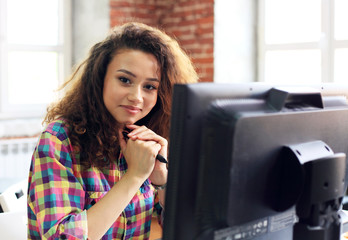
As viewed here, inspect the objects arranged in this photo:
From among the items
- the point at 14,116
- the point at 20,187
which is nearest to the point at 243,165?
the point at 20,187

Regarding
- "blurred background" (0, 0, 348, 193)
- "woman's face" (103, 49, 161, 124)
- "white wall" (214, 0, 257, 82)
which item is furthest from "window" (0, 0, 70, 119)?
"woman's face" (103, 49, 161, 124)

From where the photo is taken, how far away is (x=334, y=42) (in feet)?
12.0

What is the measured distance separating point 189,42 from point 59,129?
2976 mm

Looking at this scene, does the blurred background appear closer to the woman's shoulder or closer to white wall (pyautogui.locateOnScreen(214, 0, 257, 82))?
white wall (pyautogui.locateOnScreen(214, 0, 257, 82))

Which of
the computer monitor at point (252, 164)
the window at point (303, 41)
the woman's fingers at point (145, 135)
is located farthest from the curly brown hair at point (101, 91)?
the window at point (303, 41)

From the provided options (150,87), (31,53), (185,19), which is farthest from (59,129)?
(185,19)

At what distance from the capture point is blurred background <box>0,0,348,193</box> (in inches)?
145

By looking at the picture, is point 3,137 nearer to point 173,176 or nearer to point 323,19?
point 323,19

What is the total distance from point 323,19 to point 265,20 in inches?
21.9

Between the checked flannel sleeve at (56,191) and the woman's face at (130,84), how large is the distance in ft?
0.57

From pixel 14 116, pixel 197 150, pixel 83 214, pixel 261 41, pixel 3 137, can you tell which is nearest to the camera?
pixel 197 150

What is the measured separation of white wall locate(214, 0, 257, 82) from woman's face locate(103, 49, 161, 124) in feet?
8.51

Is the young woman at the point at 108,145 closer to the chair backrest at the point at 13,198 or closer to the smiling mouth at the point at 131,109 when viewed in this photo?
the smiling mouth at the point at 131,109

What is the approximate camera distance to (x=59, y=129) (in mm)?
1244
